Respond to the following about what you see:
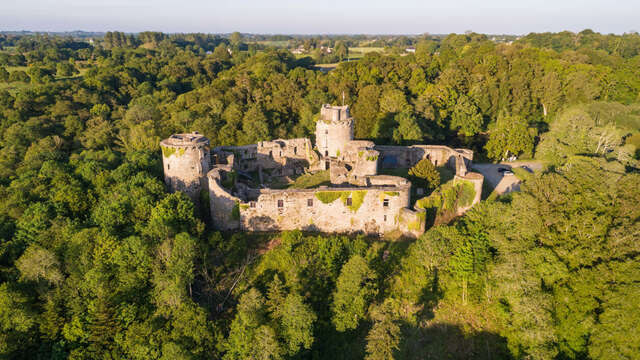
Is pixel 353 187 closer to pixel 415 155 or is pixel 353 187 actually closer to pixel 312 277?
pixel 312 277

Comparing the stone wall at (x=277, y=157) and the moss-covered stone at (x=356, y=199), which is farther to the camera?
the stone wall at (x=277, y=157)

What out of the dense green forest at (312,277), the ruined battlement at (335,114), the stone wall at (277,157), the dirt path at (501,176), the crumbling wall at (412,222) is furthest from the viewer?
the stone wall at (277,157)

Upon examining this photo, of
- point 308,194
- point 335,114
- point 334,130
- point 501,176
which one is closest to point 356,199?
point 308,194

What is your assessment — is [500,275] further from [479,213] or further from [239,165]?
[239,165]

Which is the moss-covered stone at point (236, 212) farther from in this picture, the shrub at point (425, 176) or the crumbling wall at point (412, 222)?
the shrub at point (425, 176)

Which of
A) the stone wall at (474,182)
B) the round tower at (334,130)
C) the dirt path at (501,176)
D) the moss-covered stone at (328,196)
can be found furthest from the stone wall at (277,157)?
the dirt path at (501,176)

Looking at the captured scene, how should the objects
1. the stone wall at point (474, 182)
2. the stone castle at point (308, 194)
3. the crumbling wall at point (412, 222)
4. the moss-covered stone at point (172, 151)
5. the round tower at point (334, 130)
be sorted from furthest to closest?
the round tower at point (334, 130)
the stone wall at point (474, 182)
the moss-covered stone at point (172, 151)
the stone castle at point (308, 194)
the crumbling wall at point (412, 222)

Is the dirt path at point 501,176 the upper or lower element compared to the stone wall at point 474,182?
lower

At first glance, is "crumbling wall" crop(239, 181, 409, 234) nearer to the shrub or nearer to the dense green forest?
the dense green forest
